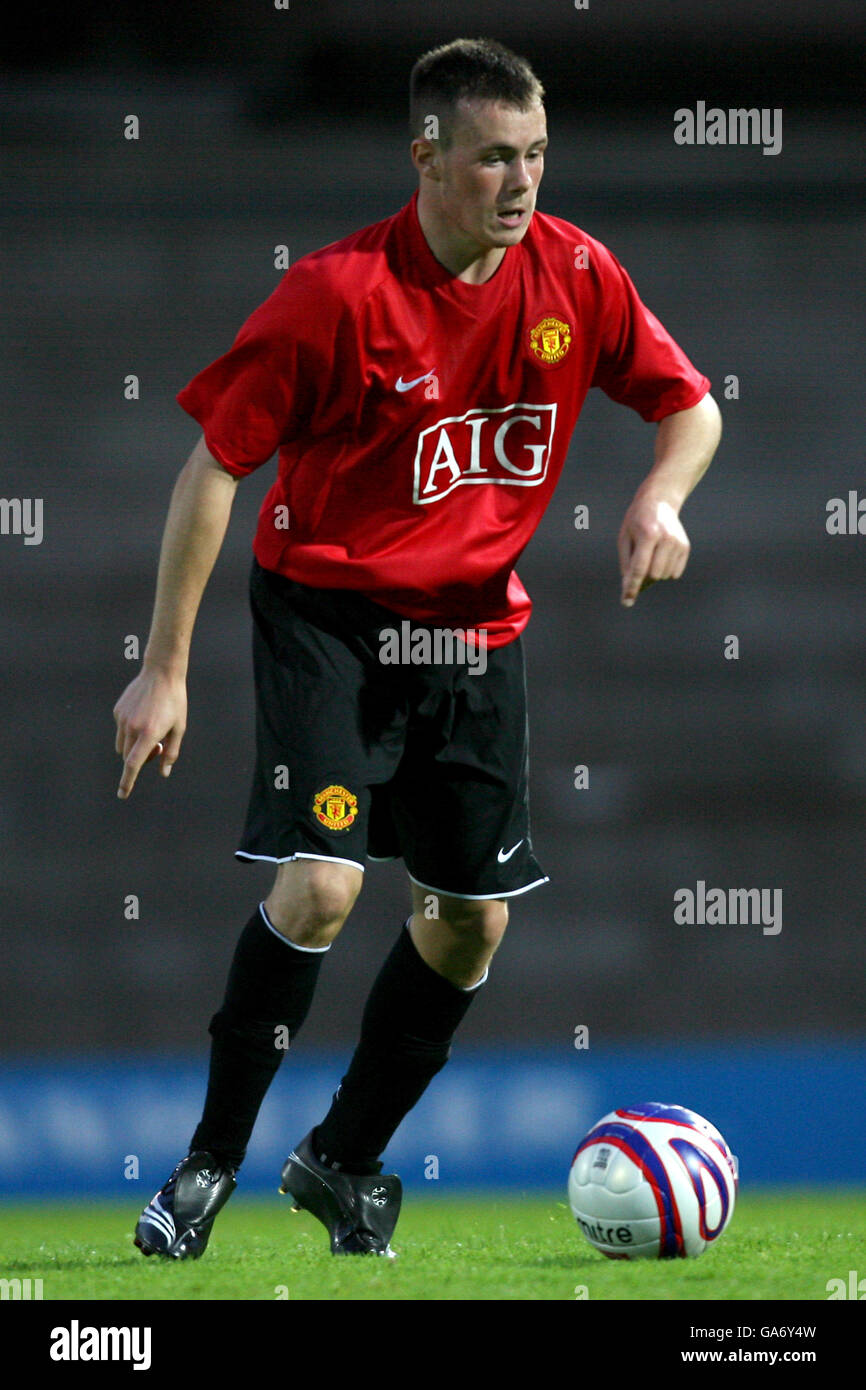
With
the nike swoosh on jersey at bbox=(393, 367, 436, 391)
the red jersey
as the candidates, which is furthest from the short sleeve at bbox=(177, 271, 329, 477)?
the nike swoosh on jersey at bbox=(393, 367, 436, 391)

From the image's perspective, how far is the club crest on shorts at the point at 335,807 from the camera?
117 inches

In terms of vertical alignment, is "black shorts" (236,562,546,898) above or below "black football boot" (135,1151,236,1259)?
above

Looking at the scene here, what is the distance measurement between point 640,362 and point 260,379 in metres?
0.76

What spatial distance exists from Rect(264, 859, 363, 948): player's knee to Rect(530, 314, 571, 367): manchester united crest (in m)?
0.97

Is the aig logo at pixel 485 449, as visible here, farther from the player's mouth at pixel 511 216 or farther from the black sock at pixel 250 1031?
the black sock at pixel 250 1031

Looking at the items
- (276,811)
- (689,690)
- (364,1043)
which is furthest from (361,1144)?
(689,690)

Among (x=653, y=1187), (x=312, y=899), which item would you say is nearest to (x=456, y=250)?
(x=312, y=899)

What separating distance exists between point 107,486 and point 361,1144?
14.0 ft

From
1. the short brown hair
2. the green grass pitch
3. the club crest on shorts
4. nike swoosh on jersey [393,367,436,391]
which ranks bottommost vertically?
the green grass pitch

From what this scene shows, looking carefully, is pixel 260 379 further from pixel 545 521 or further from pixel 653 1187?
pixel 545 521

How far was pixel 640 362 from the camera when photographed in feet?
10.9

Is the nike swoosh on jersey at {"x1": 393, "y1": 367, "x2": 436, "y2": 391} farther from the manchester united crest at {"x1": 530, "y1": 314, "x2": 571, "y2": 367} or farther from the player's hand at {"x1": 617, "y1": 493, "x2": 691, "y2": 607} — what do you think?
the player's hand at {"x1": 617, "y1": 493, "x2": 691, "y2": 607}

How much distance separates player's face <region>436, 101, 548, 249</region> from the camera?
295 centimetres

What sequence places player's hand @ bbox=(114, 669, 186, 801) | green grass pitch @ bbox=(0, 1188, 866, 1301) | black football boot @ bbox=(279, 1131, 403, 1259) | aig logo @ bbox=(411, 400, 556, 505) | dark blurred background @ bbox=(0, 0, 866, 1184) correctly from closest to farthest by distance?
green grass pitch @ bbox=(0, 1188, 866, 1301)
player's hand @ bbox=(114, 669, 186, 801)
aig logo @ bbox=(411, 400, 556, 505)
black football boot @ bbox=(279, 1131, 403, 1259)
dark blurred background @ bbox=(0, 0, 866, 1184)
